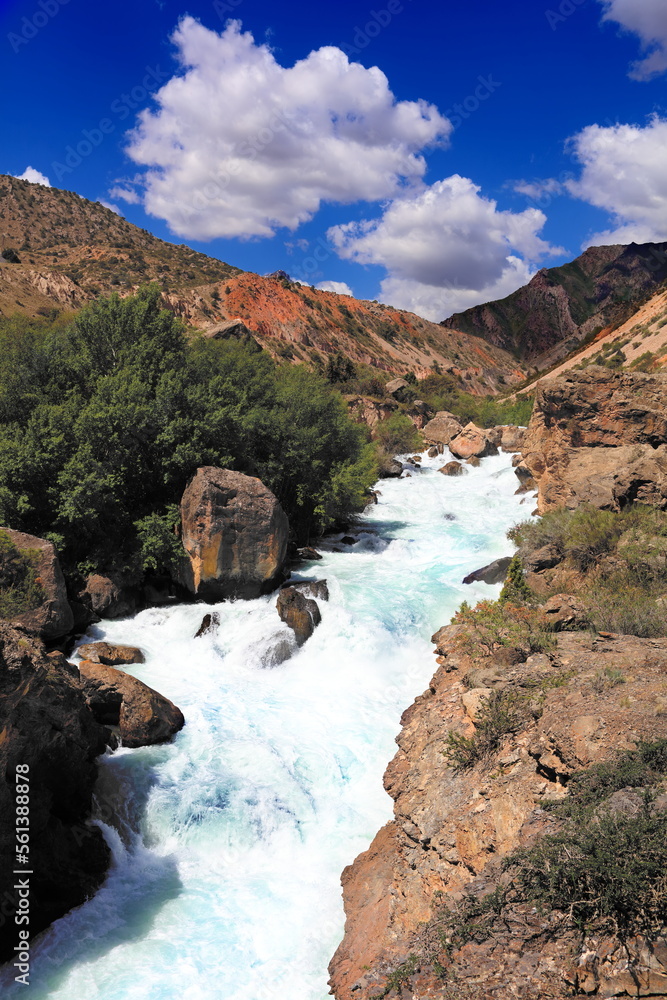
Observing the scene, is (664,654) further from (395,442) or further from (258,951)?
(395,442)

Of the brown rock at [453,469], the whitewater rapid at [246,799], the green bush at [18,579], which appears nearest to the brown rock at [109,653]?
the whitewater rapid at [246,799]

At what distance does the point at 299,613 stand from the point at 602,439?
1117cm

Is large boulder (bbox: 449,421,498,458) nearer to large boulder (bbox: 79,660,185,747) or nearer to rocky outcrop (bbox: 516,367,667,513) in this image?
rocky outcrop (bbox: 516,367,667,513)

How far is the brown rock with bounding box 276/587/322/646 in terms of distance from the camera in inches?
593

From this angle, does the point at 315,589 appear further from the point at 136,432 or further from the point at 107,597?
the point at 136,432

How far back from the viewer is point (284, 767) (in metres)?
10.4

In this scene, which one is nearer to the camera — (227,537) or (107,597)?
(107,597)

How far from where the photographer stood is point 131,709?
419 inches

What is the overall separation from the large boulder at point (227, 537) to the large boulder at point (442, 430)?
27.3 metres

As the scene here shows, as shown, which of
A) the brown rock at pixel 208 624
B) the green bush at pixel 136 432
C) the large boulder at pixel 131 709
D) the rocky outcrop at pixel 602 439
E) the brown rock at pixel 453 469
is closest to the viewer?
the large boulder at pixel 131 709

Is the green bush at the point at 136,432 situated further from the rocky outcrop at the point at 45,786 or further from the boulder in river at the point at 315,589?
the rocky outcrop at the point at 45,786

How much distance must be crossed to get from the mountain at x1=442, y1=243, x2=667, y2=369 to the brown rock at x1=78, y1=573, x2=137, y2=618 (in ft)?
403

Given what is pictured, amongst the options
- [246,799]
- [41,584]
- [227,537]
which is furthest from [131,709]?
[227,537]

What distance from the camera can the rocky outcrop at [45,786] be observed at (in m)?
7.23
